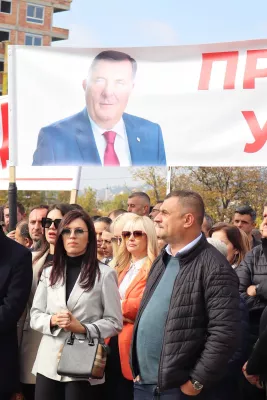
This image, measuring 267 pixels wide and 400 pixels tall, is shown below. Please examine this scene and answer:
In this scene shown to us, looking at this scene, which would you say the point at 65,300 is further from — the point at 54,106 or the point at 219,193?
the point at 219,193

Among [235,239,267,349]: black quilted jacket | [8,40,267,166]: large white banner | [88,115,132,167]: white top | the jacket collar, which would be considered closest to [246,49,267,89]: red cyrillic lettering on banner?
[8,40,267,166]: large white banner

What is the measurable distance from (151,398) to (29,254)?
5.03ft

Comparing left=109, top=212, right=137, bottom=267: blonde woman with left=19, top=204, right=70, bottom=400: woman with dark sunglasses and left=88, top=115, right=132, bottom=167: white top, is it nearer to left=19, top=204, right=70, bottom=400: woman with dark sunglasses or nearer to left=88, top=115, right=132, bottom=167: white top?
left=19, top=204, right=70, bottom=400: woman with dark sunglasses

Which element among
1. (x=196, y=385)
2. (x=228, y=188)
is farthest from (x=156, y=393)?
(x=228, y=188)

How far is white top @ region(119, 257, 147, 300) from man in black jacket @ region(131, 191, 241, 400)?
1012mm

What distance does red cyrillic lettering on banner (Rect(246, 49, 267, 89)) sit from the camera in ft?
22.5

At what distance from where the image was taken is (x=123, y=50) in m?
7.32

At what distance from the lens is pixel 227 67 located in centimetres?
699

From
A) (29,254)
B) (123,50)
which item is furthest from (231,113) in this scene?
(29,254)

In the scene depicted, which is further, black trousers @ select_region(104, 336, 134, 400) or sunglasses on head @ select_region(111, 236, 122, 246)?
sunglasses on head @ select_region(111, 236, 122, 246)

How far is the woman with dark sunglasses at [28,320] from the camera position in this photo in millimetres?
5590

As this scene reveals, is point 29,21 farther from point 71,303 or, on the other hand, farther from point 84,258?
point 71,303

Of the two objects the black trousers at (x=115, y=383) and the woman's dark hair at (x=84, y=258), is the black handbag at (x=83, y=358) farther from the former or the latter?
the black trousers at (x=115, y=383)

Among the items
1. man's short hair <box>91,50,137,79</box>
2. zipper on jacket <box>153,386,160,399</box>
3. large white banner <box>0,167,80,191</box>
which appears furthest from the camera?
large white banner <box>0,167,80,191</box>
